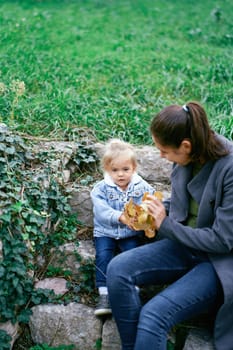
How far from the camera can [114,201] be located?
392 cm

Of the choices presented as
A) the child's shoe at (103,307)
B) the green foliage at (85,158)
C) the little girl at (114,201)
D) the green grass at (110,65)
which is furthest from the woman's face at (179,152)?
the green grass at (110,65)

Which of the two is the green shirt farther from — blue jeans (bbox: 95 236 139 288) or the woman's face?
blue jeans (bbox: 95 236 139 288)

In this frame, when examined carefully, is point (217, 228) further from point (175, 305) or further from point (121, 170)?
point (121, 170)

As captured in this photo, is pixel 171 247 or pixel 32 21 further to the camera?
pixel 32 21

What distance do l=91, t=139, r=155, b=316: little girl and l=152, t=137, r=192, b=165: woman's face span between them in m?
0.67

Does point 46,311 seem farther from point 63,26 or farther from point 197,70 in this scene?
point 63,26

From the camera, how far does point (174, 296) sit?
3072 mm

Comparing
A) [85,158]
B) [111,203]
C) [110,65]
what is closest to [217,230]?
[111,203]

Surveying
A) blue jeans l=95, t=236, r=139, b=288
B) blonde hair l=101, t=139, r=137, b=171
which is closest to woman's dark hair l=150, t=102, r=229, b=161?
blonde hair l=101, t=139, r=137, b=171

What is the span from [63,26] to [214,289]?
18.3ft

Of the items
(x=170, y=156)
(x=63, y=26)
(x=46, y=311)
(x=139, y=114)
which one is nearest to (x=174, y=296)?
(x=170, y=156)

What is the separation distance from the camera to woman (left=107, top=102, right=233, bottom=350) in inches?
121

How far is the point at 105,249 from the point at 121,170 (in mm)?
495

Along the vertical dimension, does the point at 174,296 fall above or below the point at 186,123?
below
